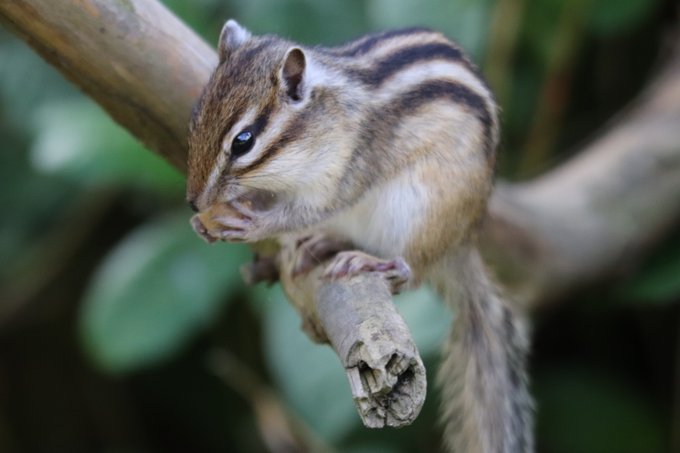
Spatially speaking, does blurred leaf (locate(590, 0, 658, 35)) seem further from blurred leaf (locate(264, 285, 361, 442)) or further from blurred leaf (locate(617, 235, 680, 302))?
blurred leaf (locate(264, 285, 361, 442))

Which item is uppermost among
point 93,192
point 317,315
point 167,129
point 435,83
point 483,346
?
point 93,192

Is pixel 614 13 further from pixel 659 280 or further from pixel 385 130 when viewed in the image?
pixel 385 130

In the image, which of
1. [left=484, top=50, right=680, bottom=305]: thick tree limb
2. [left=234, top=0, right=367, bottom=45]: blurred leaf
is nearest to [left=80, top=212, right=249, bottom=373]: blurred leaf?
[left=234, top=0, right=367, bottom=45]: blurred leaf

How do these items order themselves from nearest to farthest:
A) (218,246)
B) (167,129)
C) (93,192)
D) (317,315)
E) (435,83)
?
(317,315), (167,129), (435,83), (218,246), (93,192)

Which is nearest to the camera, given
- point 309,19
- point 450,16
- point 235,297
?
point 450,16

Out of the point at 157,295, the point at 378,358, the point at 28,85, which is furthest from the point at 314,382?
the point at 28,85

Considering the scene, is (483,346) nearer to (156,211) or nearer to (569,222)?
(569,222)

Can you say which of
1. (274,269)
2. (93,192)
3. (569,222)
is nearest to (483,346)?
(274,269)
